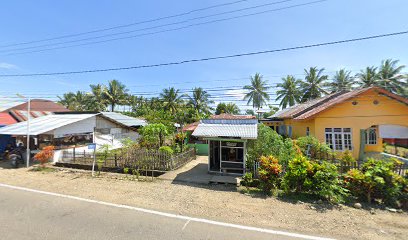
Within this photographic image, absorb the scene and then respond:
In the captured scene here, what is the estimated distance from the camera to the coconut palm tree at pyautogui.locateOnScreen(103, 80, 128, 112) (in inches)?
1512

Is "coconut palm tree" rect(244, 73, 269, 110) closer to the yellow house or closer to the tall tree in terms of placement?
the tall tree

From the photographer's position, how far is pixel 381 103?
14.5 meters

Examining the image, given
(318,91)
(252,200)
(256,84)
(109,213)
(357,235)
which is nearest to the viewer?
(357,235)

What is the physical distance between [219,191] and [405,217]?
619 cm

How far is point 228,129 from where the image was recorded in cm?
1131

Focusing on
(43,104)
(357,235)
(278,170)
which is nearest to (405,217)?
(357,235)

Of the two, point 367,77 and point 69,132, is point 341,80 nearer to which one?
→ point 367,77

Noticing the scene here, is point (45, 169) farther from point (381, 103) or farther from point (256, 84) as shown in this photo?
point (256, 84)

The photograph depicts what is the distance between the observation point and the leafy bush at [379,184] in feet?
22.5

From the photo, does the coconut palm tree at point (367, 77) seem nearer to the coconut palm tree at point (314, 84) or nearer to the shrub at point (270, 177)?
the coconut palm tree at point (314, 84)

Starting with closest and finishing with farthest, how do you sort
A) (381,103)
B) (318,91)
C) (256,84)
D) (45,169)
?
(45,169), (381,103), (318,91), (256,84)

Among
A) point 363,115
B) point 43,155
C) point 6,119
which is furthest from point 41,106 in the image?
point 363,115

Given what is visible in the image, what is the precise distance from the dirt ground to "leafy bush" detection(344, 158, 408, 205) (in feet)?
2.35

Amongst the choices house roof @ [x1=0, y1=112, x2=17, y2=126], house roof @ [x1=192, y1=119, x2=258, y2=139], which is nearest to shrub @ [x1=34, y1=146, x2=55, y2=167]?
house roof @ [x1=192, y1=119, x2=258, y2=139]
